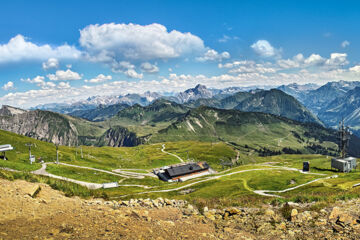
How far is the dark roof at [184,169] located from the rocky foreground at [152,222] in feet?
387

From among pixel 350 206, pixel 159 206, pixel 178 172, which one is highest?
pixel 350 206

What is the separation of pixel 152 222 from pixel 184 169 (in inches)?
5117

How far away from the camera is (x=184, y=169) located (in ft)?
465

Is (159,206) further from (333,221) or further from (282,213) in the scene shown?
(333,221)

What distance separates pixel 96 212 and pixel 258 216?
526 inches

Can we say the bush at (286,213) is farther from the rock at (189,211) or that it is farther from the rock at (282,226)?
the rock at (189,211)

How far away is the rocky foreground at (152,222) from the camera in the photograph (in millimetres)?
11578

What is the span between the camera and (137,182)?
366ft

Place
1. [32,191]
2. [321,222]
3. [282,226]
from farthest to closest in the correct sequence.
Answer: [32,191] < [282,226] < [321,222]

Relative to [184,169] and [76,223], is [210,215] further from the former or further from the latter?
[184,169]

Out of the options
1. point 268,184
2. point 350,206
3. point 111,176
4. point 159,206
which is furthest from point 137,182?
point 350,206

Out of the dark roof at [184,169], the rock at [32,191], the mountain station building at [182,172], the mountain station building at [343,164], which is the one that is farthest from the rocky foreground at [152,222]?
the dark roof at [184,169]

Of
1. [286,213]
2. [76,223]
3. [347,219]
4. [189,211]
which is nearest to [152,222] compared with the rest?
[76,223]

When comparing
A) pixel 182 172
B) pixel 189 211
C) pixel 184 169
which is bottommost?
pixel 182 172
